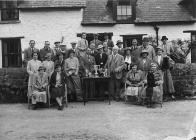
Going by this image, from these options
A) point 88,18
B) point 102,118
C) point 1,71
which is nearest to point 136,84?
point 102,118

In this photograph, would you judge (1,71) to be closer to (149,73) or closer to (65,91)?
(65,91)

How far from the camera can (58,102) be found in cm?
1356

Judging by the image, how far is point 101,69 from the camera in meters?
14.5

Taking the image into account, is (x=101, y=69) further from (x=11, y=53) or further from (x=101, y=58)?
(x=11, y=53)

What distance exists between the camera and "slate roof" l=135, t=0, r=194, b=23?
22000 millimetres

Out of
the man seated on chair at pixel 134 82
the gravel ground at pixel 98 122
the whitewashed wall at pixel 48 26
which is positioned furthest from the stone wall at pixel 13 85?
the whitewashed wall at pixel 48 26

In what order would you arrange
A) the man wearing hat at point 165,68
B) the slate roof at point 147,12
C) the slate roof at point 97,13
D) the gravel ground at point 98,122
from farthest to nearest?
1. the slate roof at point 147,12
2. the slate roof at point 97,13
3. the man wearing hat at point 165,68
4. the gravel ground at point 98,122

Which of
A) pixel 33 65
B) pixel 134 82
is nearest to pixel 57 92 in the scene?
pixel 33 65

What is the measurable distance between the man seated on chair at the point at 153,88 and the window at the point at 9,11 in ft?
32.6

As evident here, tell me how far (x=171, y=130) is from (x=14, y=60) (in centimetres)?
1292

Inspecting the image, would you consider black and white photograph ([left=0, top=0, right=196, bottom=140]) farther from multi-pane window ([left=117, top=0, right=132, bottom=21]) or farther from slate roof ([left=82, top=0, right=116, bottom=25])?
multi-pane window ([left=117, top=0, right=132, bottom=21])

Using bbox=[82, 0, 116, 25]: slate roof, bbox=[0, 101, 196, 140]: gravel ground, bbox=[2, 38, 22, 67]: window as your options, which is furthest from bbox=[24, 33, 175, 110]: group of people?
bbox=[2, 38, 22, 67]: window

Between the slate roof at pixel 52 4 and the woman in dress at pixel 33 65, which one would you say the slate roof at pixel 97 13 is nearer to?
the slate roof at pixel 52 4

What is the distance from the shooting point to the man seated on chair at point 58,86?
13562mm
